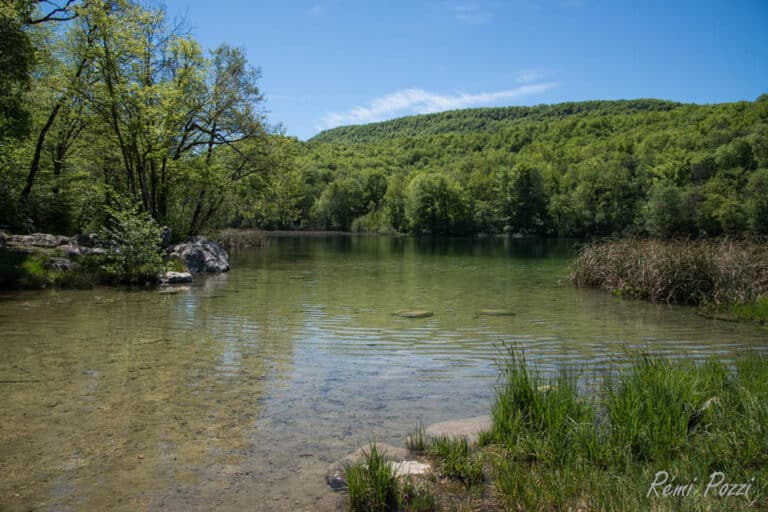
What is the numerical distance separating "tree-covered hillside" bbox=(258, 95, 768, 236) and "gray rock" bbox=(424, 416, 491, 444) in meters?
28.8

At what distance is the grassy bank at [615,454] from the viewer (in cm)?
422

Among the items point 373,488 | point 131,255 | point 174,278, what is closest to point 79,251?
point 131,255

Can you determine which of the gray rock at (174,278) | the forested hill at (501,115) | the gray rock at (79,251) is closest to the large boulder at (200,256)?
the gray rock at (174,278)

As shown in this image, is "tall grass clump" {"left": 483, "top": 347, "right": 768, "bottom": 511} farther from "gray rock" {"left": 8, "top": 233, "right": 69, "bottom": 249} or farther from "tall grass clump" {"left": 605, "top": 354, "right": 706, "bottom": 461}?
"gray rock" {"left": 8, "top": 233, "right": 69, "bottom": 249}

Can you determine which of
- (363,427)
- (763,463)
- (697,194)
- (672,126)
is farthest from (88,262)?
(672,126)

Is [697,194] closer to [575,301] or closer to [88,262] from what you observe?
[575,301]

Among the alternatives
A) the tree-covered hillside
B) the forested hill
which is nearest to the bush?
the tree-covered hillside

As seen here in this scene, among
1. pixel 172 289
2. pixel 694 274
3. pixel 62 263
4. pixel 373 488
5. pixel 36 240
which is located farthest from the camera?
pixel 36 240

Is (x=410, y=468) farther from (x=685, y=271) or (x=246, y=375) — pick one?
(x=685, y=271)

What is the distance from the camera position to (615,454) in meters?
4.98

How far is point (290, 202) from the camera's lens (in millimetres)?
34594

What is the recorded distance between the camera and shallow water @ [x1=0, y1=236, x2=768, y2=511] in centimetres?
501

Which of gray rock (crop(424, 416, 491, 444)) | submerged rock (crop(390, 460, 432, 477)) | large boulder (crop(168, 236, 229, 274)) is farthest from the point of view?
Answer: large boulder (crop(168, 236, 229, 274))
